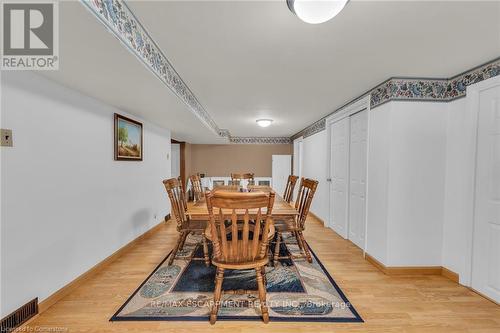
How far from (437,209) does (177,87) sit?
3.22 m

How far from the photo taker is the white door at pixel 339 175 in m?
3.64

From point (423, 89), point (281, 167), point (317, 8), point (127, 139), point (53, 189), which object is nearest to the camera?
point (317, 8)

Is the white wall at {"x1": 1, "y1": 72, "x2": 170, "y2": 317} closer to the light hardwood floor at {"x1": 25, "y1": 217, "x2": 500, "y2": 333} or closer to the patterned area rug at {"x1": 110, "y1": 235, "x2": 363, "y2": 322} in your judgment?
the light hardwood floor at {"x1": 25, "y1": 217, "x2": 500, "y2": 333}

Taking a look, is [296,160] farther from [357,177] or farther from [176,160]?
[176,160]

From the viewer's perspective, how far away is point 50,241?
1904 millimetres

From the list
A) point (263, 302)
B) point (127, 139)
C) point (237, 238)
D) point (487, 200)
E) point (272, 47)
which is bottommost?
point (263, 302)

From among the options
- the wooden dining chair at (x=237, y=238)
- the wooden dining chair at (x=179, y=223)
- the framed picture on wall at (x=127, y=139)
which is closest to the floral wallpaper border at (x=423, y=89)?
the wooden dining chair at (x=237, y=238)

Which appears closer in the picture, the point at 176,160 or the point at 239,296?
the point at 239,296

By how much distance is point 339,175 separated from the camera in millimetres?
3879

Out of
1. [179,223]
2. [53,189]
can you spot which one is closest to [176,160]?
[179,223]

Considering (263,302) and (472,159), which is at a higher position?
(472,159)

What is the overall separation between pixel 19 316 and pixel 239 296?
1.68m

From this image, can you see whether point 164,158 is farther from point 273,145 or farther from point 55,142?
point 273,145

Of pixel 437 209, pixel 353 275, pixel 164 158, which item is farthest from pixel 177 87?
pixel 437 209
